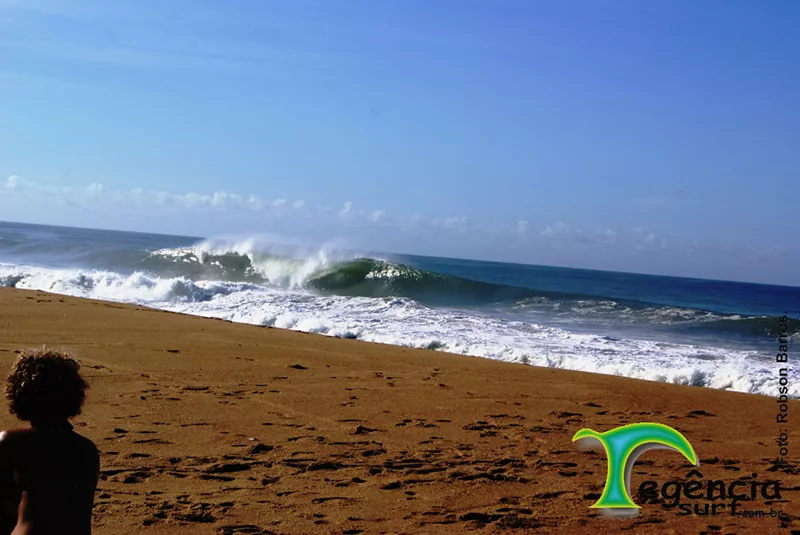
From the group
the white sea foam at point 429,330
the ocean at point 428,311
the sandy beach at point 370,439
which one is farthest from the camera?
the ocean at point 428,311

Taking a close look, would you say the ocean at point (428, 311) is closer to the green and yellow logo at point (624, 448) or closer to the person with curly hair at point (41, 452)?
the green and yellow logo at point (624, 448)

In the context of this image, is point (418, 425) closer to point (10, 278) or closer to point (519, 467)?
point (519, 467)

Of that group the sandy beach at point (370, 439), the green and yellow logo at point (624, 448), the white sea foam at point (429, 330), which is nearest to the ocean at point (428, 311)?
the white sea foam at point (429, 330)

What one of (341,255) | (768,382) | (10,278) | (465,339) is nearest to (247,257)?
(341,255)

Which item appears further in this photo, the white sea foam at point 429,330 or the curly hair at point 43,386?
the white sea foam at point 429,330

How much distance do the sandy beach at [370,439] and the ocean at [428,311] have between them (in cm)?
238

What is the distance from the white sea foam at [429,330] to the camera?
38.8 feet

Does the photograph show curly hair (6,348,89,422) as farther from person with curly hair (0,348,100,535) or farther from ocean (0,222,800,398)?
ocean (0,222,800,398)

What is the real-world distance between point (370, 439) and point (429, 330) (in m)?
9.27

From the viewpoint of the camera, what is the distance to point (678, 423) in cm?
764

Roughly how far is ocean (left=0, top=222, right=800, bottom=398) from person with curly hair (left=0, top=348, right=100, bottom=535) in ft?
33.9

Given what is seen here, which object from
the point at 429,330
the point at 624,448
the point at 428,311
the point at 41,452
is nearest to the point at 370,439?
the point at 624,448

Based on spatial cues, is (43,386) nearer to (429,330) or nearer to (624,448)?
(624,448)

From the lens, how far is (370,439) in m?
6.18
